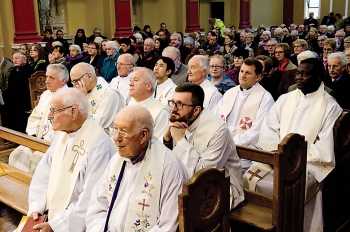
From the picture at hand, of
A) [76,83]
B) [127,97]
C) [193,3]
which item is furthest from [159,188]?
[193,3]

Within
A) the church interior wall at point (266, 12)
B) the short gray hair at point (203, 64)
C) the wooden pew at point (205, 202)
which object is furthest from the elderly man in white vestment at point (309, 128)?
the church interior wall at point (266, 12)

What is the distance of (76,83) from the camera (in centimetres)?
502

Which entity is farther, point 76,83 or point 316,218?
point 76,83

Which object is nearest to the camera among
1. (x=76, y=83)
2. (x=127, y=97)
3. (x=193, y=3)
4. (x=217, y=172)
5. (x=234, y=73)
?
(x=217, y=172)

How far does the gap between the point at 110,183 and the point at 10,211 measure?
1809mm

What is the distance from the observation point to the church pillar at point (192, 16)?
53.1 feet

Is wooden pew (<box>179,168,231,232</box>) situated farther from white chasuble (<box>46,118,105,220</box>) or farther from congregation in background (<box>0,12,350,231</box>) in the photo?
white chasuble (<box>46,118,105,220</box>)

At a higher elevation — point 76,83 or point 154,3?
point 154,3

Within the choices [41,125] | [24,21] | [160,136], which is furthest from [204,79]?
[24,21]

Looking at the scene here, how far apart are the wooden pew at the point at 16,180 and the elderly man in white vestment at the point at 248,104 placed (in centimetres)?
193

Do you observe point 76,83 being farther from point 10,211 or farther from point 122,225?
point 122,225

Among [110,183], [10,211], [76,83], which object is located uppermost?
[76,83]

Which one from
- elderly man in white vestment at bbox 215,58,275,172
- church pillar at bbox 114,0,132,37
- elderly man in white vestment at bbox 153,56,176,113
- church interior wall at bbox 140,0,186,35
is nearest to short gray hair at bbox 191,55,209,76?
elderly man in white vestment at bbox 153,56,176,113

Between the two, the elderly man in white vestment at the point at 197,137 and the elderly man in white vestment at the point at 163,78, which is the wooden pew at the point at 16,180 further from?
the elderly man in white vestment at the point at 163,78
